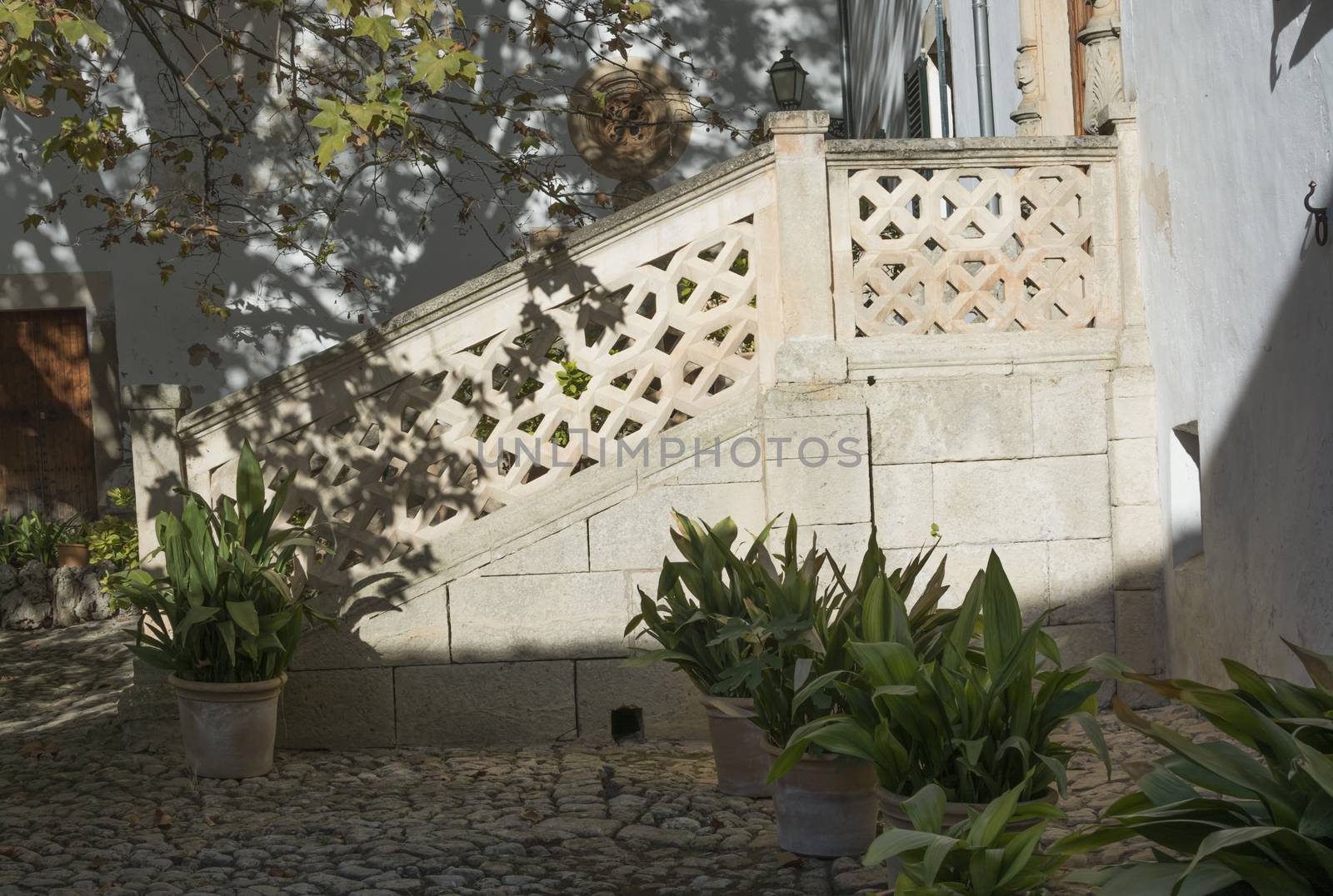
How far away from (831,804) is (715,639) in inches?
30.4

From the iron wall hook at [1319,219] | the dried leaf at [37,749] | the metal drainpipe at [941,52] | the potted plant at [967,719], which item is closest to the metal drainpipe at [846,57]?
the metal drainpipe at [941,52]

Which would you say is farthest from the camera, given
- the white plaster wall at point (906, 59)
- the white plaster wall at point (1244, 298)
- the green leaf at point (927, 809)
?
the white plaster wall at point (906, 59)

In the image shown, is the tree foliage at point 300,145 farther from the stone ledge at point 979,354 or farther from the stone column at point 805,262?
the stone ledge at point 979,354

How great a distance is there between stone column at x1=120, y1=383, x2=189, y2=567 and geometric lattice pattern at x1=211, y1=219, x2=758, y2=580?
216 millimetres

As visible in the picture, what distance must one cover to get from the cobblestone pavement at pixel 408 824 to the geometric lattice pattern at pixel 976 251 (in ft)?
5.65

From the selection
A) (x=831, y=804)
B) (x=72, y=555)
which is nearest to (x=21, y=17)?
(x=831, y=804)

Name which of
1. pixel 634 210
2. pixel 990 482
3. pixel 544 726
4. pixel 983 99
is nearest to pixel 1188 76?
pixel 990 482

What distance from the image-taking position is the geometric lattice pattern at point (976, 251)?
224 inches

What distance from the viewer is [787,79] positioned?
9984mm

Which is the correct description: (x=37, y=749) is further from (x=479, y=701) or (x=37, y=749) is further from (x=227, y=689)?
(x=479, y=701)

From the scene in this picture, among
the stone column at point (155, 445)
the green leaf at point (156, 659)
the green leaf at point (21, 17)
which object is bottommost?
the green leaf at point (156, 659)

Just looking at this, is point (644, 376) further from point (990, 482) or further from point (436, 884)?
point (436, 884)

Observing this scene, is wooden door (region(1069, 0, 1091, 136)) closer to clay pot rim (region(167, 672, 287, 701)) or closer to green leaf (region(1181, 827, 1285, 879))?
clay pot rim (region(167, 672, 287, 701))

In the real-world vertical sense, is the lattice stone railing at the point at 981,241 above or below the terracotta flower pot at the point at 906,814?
above
